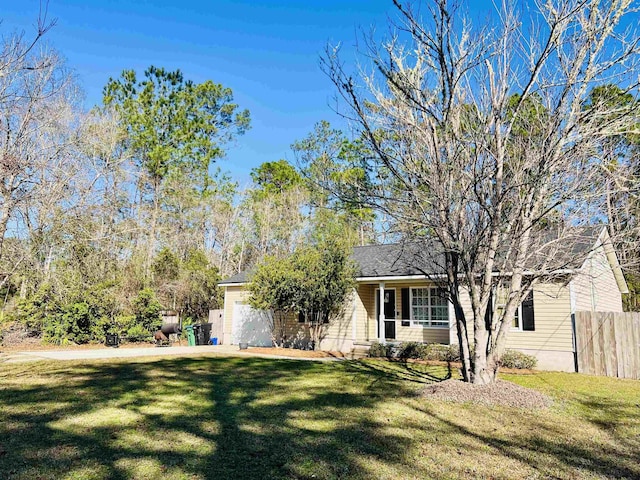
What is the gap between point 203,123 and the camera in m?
27.7

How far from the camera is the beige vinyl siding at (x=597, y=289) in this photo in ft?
38.0

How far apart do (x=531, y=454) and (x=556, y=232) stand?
15.2 ft

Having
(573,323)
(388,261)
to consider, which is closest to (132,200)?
(388,261)

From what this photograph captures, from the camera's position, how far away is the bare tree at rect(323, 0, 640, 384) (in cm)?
614

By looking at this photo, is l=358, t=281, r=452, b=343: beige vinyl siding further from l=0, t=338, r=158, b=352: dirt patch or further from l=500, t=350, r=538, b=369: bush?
l=0, t=338, r=158, b=352: dirt patch

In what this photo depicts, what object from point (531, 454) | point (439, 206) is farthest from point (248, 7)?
point (531, 454)

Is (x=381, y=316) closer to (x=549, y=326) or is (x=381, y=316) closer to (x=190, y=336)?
(x=549, y=326)

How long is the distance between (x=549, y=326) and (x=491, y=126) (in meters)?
7.09

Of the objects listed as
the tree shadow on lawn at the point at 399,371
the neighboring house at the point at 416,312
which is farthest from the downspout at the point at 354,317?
the tree shadow on lawn at the point at 399,371

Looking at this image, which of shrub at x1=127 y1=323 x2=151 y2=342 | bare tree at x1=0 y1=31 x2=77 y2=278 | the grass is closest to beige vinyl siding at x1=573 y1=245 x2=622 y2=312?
the grass

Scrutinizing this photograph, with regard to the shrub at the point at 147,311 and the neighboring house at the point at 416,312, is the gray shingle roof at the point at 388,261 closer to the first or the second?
the neighboring house at the point at 416,312

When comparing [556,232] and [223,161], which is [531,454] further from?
[223,161]

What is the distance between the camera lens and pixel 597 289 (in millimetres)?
13375

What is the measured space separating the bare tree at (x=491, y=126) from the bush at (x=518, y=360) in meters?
4.40
